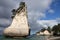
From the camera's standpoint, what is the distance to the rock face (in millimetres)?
52969

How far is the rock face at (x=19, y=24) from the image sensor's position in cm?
5297

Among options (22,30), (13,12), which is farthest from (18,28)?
(13,12)

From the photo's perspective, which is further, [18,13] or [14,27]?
[18,13]

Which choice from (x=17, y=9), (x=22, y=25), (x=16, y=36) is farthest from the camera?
(x=17, y=9)

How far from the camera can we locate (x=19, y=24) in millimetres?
56938

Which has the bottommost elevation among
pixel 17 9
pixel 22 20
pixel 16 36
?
pixel 16 36

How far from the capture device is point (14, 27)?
5581cm

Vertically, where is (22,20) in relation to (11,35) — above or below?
above

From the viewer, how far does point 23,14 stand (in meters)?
60.8

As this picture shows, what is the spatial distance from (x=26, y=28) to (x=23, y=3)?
9031mm

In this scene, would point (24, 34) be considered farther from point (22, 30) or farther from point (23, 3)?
point (23, 3)

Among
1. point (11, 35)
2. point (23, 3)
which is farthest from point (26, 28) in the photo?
point (23, 3)

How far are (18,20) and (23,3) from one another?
583cm

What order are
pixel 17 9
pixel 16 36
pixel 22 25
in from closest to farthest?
pixel 16 36 → pixel 22 25 → pixel 17 9
